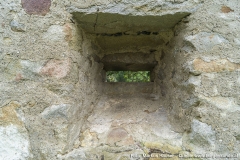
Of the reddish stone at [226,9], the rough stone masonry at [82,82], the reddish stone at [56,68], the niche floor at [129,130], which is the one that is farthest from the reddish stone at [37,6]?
the reddish stone at [226,9]

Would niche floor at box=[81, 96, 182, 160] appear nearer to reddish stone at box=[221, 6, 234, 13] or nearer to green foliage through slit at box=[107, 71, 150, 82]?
reddish stone at box=[221, 6, 234, 13]

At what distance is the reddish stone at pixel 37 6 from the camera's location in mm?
1023

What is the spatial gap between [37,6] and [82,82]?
451 mm

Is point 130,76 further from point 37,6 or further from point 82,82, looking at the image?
point 37,6

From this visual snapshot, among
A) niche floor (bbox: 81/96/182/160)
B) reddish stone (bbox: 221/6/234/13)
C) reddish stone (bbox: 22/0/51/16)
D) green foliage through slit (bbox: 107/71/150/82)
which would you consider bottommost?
green foliage through slit (bbox: 107/71/150/82)

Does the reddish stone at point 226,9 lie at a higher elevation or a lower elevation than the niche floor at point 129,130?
higher

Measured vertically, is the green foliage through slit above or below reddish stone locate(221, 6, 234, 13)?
below

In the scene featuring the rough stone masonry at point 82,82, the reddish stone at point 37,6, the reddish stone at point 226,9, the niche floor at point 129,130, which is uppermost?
the reddish stone at point 226,9

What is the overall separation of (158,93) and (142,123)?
0.33 m

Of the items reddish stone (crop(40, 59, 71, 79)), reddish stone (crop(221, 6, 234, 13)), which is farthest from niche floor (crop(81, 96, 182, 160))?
reddish stone (crop(221, 6, 234, 13))

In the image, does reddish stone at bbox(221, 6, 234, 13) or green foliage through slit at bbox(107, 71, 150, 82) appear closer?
reddish stone at bbox(221, 6, 234, 13)

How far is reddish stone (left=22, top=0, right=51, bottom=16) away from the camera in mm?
1023

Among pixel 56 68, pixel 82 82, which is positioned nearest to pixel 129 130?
pixel 82 82

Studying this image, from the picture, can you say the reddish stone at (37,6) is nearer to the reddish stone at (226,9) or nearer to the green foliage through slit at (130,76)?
the reddish stone at (226,9)
